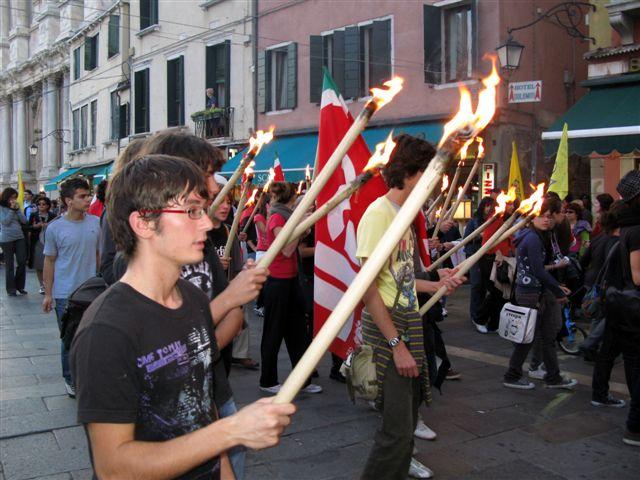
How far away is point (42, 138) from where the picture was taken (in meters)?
35.2

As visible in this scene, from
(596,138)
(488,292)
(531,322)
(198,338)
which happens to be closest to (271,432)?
(198,338)

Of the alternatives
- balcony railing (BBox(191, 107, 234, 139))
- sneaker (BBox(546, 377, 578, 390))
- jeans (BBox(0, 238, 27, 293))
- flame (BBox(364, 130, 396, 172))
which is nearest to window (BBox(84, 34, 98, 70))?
balcony railing (BBox(191, 107, 234, 139))

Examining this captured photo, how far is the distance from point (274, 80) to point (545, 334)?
46.2 feet

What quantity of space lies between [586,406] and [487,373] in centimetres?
117

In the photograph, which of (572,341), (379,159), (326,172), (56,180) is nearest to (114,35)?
(56,180)

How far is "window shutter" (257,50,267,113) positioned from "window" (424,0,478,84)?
18.9ft

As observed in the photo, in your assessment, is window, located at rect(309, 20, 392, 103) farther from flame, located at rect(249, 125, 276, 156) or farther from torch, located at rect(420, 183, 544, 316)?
flame, located at rect(249, 125, 276, 156)

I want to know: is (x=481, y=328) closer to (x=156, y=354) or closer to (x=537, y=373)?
(x=537, y=373)

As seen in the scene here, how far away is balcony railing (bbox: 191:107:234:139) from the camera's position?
63.3ft

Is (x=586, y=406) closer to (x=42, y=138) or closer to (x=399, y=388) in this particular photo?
(x=399, y=388)

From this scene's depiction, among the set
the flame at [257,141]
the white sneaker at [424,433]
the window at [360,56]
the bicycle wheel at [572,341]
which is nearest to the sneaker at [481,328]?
the bicycle wheel at [572,341]

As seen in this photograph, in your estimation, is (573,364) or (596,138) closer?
(573,364)

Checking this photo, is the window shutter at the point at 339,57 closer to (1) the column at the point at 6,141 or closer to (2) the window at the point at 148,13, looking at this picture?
(2) the window at the point at 148,13

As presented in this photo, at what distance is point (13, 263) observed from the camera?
11727 millimetres
